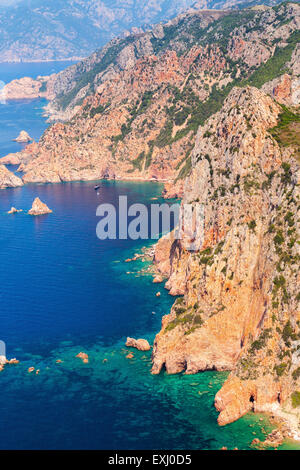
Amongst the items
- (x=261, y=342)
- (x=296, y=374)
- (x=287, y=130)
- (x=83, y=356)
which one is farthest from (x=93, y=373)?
(x=287, y=130)

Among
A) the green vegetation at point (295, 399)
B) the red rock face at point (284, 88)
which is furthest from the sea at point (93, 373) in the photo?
the red rock face at point (284, 88)

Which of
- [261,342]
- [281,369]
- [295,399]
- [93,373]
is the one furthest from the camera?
[93,373]

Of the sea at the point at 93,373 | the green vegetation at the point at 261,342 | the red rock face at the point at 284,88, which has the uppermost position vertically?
the red rock face at the point at 284,88

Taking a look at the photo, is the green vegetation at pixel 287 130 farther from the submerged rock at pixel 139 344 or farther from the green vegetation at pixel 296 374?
the submerged rock at pixel 139 344

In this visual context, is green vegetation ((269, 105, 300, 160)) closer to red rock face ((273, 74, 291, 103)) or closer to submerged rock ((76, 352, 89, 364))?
red rock face ((273, 74, 291, 103))

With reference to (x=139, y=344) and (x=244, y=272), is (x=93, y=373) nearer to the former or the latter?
(x=139, y=344)
